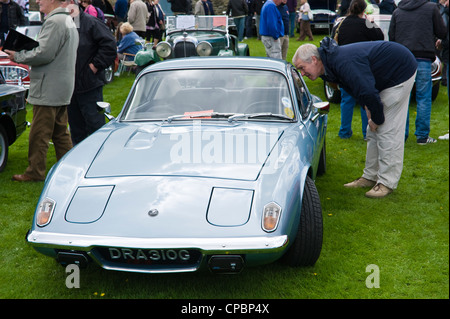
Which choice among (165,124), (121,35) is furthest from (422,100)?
(121,35)

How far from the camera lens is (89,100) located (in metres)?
6.43

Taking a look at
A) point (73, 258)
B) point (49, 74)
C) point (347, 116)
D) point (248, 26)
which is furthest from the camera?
point (248, 26)

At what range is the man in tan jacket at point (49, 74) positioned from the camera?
568 cm

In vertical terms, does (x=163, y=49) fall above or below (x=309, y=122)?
below

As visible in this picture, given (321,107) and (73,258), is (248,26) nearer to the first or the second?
(321,107)

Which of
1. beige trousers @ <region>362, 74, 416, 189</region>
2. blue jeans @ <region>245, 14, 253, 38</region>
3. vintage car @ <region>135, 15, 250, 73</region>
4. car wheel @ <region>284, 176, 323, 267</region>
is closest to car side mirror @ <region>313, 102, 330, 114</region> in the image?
beige trousers @ <region>362, 74, 416, 189</region>

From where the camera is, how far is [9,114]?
6406 millimetres

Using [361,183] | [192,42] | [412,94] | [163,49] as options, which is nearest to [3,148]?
[361,183]

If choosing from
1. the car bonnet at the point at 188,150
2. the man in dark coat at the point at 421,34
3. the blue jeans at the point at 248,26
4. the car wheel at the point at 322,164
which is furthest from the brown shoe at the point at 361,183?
the blue jeans at the point at 248,26

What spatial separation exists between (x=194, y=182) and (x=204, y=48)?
30.3ft

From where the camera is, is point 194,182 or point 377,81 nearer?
point 194,182

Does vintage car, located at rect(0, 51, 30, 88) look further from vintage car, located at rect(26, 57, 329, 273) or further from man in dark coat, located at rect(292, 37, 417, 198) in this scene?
man in dark coat, located at rect(292, 37, 417, 198)
